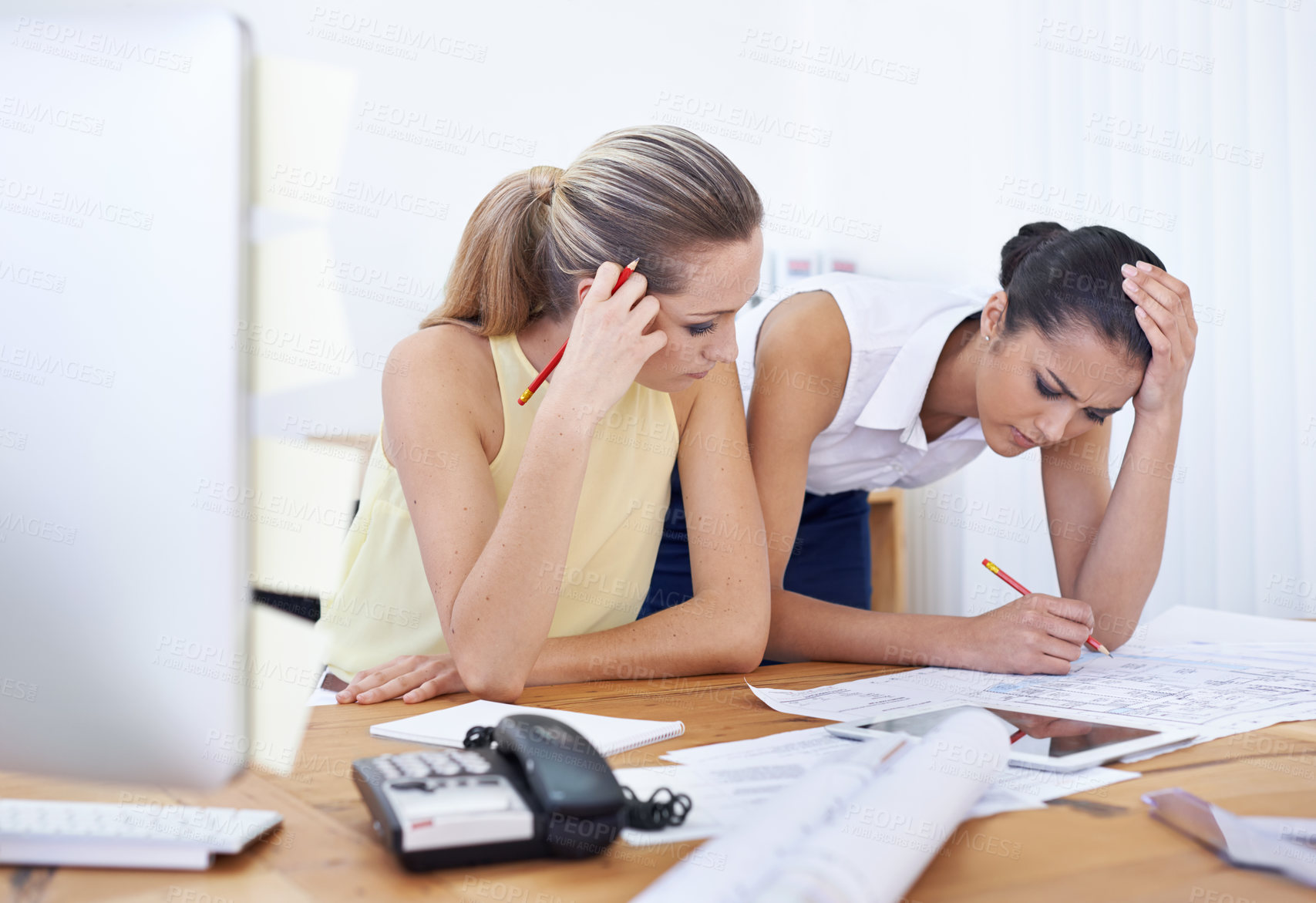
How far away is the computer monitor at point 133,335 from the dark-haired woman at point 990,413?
0.84m

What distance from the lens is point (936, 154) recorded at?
3.00 m

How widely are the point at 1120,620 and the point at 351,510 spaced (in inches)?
47.4

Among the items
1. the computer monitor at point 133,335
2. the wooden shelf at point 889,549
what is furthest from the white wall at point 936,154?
the computer monitor at point 133,335

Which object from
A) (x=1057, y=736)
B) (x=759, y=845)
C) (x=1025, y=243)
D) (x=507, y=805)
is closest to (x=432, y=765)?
(x=507, y=805)

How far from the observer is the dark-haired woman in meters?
1.16

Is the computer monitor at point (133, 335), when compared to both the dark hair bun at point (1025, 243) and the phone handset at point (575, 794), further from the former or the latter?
the dark hair bun at point (1025, 243)

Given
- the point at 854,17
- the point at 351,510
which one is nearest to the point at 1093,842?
the point at 351,510

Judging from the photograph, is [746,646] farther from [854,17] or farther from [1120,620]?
[854,17]

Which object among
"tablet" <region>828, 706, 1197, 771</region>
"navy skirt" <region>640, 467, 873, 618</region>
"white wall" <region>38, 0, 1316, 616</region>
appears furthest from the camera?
"white wall" <region>38, 0, 1316, 616</region>

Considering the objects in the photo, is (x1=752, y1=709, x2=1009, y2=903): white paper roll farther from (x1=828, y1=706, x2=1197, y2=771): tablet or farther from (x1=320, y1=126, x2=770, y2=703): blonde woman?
(x1=320, y1=126, x2=770, y2=703): blonde woman

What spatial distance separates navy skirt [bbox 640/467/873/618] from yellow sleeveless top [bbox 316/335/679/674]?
0.32 m

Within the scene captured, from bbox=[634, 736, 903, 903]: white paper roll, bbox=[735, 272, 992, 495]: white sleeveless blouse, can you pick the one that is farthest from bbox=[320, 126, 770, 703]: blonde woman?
bbox=[634, 736, 903, 903]: white paper roll

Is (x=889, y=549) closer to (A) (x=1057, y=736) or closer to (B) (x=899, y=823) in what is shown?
(A) (x=1057, y=736)

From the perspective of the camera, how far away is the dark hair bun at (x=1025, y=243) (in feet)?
4.48
